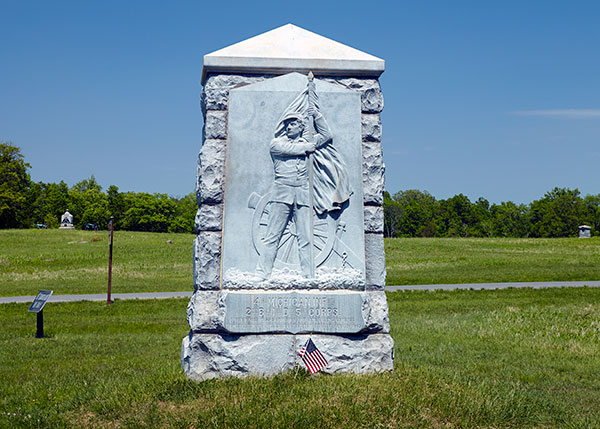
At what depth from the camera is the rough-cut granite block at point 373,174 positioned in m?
7.96

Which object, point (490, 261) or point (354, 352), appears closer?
point (354, 352)

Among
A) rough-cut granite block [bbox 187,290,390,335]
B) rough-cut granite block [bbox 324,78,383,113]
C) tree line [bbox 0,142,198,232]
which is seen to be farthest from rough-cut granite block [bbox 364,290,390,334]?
tree line [bbox 0,142,198,232]

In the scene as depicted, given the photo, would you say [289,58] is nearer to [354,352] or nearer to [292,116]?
[292,116]

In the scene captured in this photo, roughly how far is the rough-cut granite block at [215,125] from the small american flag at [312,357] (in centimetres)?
277

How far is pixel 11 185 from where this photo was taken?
6788 centimetres

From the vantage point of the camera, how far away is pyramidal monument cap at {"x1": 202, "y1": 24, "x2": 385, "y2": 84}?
785cm

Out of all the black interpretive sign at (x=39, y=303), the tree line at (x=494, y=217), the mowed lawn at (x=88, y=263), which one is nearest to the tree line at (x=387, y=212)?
the tree line at (x=494, y=217)

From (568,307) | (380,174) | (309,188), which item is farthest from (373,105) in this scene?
(568,307)

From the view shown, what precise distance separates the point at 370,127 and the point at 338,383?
323 cm

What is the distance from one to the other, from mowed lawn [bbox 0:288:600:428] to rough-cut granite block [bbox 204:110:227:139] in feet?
9.77

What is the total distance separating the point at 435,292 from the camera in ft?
70.0

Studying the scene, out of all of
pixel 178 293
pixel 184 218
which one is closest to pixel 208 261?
pixel 178 293

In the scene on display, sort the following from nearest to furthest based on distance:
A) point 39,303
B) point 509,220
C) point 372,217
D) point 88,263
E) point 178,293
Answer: point 372,217
point 39,303
point 178,293
point 88,263
point 509,220

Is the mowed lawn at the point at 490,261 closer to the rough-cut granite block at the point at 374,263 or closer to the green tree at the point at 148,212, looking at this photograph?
the rough-cut granite block at the point at 374,263
